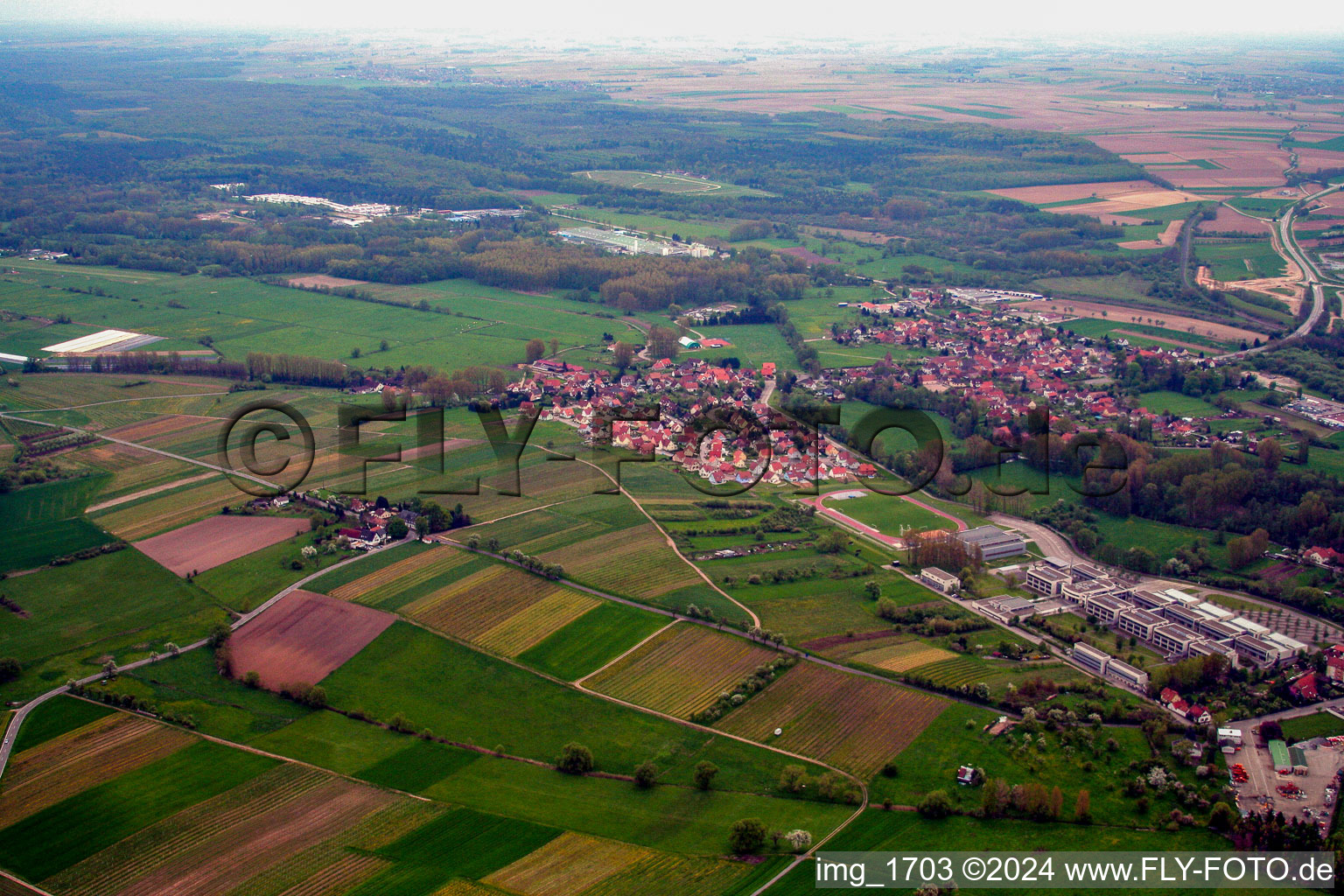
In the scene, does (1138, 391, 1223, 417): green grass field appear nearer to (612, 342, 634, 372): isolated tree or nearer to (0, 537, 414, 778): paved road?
(612, 342, 634, 372): isolated tree

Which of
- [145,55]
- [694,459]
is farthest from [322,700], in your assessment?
[145,55]

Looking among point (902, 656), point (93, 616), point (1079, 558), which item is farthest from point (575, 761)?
point (1079, 558)

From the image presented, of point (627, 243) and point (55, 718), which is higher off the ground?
point (627, 243)

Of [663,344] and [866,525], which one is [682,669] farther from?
[663,344]

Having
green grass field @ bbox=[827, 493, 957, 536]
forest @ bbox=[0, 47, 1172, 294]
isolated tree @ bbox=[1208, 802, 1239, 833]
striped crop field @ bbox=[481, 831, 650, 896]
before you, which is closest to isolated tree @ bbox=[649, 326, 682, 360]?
forest @ bbox=[0, 47, 1172, 294]

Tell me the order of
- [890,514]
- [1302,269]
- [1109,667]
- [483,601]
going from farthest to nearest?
[1302,269] → [890,514] → [483,601] → [1109,667]
